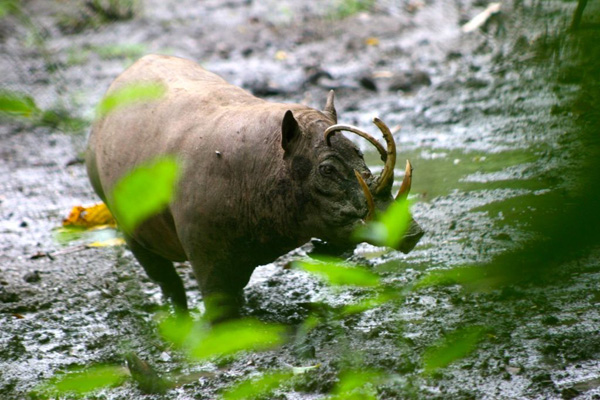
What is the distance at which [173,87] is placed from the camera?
4344mm

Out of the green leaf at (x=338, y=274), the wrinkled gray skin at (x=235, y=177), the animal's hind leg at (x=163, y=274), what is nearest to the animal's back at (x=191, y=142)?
the wrinkled gray skin at (x=235, y=177)

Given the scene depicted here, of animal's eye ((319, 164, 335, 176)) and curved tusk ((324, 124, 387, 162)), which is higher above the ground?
curved tusk ((324, 124, 387, 162))

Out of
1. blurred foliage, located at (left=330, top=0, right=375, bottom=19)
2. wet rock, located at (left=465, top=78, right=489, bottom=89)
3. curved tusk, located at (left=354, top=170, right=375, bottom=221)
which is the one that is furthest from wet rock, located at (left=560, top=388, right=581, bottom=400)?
blurred foliage, located at (left=330, top=0, right=375, bottom=19)

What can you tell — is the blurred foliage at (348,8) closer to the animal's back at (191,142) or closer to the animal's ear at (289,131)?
the animal's back at (191,142)

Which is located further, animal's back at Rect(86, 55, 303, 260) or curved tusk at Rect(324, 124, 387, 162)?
animal's back at Rect(86, 55, 303, 260)

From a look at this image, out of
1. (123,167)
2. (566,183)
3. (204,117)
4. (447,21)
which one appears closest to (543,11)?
(566,183)

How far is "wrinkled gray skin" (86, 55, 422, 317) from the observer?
137 inches

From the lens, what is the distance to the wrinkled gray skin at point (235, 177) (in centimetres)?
349

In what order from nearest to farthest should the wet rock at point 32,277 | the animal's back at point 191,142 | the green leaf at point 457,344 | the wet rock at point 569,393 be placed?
the green leaf at point 457,344 → the wet rock at point 569,393 → the animal's back at point 191,142 → the wet rock at point 32,277

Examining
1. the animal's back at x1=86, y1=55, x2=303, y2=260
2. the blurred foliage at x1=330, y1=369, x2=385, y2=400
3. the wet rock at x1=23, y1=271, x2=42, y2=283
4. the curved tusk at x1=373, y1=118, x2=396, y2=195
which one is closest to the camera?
the blurred foliage at x1=330, y1=369, x2=385, y2=400

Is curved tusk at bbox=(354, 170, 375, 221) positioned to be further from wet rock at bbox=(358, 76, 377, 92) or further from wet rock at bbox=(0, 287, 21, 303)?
wet rock at bbox=(358, 76, 377, 92)

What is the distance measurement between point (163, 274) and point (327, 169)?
1.60m

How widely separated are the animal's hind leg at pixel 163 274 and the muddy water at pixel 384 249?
107 millimetres

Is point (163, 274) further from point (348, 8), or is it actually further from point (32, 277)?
point (348, 8)
